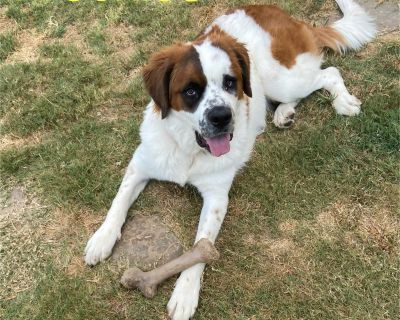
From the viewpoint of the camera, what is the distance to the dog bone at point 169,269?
2.96m

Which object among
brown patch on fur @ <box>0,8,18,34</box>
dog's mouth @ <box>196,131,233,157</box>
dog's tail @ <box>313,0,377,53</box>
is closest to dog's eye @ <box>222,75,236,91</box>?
dog's mouth @ <box>196,131,233,157</box>

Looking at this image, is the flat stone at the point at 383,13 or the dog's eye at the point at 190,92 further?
the flat stone at the point at 383,13

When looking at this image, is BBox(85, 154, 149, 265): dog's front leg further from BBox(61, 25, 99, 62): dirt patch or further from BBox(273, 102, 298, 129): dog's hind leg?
BBox(61, 25, 99, 62): dirt patch

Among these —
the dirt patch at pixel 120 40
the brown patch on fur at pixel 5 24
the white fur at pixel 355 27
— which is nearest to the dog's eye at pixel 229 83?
the white fur at pixel 355 27

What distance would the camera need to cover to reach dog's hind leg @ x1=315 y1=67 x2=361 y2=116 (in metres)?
3.96

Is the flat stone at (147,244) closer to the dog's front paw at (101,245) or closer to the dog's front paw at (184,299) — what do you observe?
the dog's front paw at (101,245)

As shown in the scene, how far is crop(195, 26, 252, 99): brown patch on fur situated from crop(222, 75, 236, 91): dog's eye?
0.05m

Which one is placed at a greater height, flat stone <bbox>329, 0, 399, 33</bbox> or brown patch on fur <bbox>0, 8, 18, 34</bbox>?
brown patch on fur <bbox>0, 8, 18, 34</bbox>

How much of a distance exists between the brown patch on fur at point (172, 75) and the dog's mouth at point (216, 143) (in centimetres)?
27

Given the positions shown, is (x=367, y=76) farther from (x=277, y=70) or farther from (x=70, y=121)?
(x=70, y=121)

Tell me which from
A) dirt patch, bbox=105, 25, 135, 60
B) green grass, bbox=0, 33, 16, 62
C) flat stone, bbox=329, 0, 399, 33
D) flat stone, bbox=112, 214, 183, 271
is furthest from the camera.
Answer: green grass, bbox=0, 33, 16, 62

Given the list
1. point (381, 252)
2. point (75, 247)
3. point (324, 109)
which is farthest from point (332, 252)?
point (75, 247)

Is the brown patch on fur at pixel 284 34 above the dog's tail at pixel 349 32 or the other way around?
above

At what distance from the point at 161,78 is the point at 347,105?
5.48 feet
